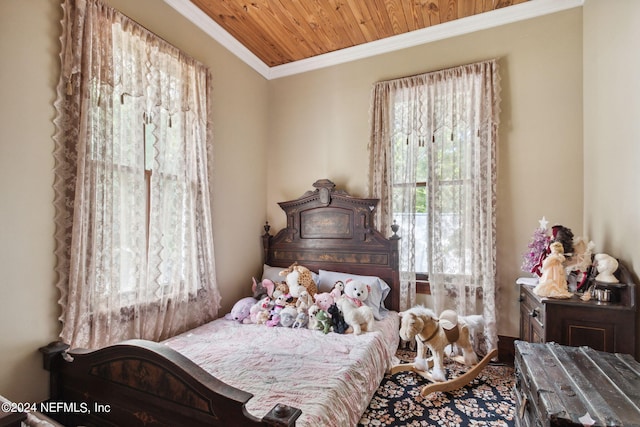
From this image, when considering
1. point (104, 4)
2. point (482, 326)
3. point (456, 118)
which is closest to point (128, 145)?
point (104, 4)

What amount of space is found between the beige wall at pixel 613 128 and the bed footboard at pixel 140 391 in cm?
213

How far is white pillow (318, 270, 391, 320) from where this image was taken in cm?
265

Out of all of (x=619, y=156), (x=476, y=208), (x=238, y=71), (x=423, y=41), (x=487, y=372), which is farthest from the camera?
(x=238, y=71)

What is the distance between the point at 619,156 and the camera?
184 cm

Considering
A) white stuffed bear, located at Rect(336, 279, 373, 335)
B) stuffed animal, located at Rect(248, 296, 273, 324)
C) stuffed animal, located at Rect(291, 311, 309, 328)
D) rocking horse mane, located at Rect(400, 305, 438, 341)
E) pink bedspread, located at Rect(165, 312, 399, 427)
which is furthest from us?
stuffed animal, located at Rect(248, 296, 273, 324)

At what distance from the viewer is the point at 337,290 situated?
2662mm

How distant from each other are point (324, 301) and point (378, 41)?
2612 mm

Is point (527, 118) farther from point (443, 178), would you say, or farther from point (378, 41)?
point (378, 41)

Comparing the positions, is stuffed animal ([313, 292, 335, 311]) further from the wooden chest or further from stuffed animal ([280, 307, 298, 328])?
the wooden chest

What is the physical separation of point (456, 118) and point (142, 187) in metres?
2.67

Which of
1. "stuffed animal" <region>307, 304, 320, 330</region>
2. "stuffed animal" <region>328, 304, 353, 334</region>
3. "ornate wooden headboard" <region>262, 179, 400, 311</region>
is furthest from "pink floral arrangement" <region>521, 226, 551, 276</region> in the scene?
"stuffed animal" <region>307, 304, 320, 330</region>

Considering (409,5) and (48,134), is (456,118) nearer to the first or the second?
(409,5)

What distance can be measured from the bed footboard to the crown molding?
2538 mm

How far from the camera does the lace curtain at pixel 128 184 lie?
1.71 meters
